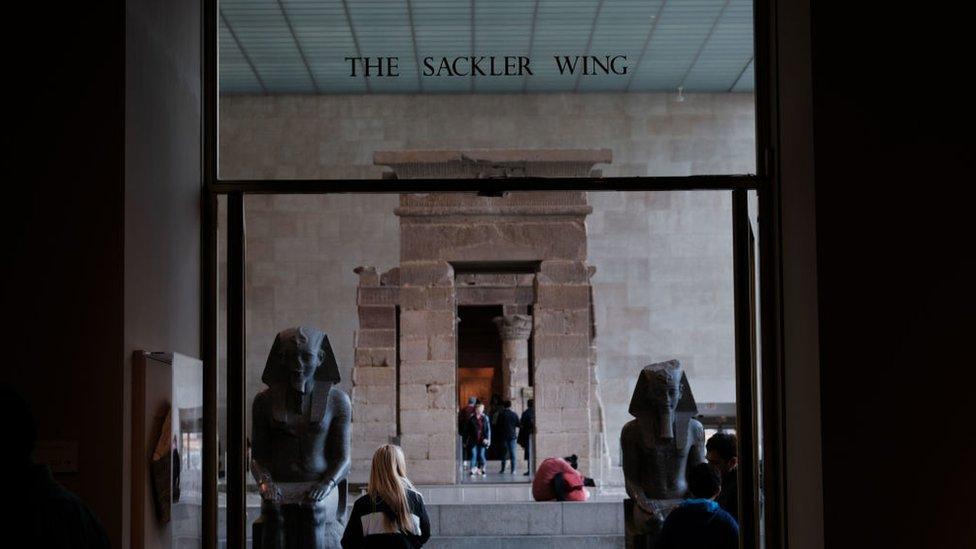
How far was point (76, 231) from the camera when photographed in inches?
187

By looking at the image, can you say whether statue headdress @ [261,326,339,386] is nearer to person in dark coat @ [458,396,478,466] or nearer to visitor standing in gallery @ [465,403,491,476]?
visitor standing in gallery @ [465,403,491,476]

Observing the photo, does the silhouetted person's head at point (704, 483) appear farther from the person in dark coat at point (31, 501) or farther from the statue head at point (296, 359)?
the person in dark coat at point (31, 501)

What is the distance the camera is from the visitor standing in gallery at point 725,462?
6.41 m

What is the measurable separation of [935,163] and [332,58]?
2.87 metres

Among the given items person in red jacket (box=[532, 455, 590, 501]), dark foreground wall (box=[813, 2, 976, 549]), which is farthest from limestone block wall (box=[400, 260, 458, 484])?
dark foreground wall (box=[813, 2, 976, 549])

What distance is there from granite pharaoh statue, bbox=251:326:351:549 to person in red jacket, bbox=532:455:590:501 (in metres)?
5.71

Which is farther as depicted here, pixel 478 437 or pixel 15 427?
pixel 478 437

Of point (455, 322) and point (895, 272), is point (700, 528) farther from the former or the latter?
point (455, 322)

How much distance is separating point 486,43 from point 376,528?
2516mm

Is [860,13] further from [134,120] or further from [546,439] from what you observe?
[546,439]

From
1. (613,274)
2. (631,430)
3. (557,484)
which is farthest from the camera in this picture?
(613,274)

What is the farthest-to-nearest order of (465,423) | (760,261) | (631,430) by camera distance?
(465,423) < (631,430) < (760,261)

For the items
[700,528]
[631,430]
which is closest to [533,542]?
[631,430]

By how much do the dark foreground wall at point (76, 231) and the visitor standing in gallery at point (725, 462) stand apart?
3030 millimetres
